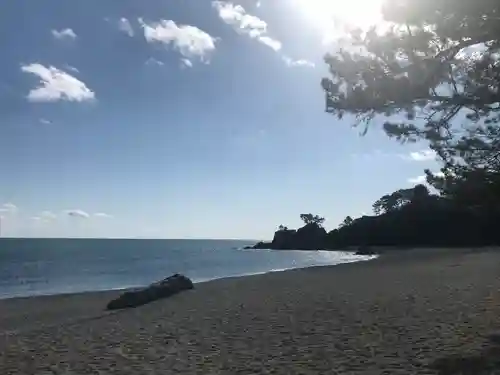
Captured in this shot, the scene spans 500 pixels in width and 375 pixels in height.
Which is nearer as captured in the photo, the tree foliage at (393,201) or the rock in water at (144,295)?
the rock in water at (144,295)

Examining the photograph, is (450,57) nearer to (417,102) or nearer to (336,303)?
(417,102)

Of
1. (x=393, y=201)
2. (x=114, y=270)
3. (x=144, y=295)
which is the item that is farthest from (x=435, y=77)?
(x=393, y=201)

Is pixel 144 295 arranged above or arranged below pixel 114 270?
below

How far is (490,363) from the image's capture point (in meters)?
7.06

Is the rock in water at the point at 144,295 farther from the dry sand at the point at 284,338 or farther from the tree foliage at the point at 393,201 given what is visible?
the tree foliage at the point at 393,201

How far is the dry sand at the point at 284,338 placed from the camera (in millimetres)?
7898

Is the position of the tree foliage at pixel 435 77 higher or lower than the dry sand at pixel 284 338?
higher

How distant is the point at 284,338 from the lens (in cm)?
995

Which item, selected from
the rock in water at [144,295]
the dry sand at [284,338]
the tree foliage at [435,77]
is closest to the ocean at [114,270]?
the rock in water at [144,295]

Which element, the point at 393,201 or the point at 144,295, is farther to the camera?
the point at 393,201

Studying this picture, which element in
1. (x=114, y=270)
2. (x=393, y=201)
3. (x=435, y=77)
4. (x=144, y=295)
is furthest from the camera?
(x=393, y=201)

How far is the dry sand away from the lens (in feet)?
25.9

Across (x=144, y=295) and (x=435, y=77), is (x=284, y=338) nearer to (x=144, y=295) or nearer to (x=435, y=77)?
(x=435, y=77)

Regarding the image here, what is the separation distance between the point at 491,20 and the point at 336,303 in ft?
26.7
